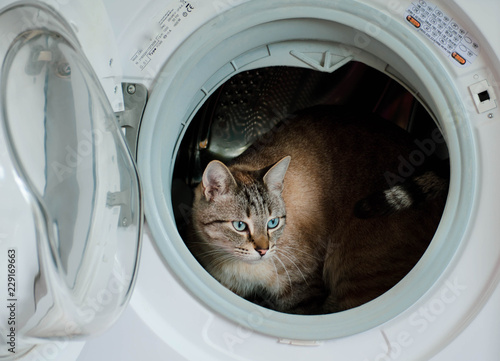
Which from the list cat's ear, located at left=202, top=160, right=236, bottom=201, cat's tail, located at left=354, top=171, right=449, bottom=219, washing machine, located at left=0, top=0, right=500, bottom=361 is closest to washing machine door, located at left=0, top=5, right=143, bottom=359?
washing machine, located at left=0, top=0, right=500, bottom=361

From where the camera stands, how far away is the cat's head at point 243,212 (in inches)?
54.1

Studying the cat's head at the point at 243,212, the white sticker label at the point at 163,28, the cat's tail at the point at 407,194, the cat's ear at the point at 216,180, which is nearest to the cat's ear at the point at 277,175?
the cat's head at the point at 243,212

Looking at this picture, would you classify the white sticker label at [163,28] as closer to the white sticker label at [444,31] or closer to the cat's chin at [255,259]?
the white sticker label at [444,31]

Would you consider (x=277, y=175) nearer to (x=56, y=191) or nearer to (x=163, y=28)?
(x=163, y=28)

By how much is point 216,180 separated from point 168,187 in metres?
0.19

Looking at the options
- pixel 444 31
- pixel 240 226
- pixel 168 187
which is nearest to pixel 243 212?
pixel 240 226

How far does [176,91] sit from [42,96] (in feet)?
1.08

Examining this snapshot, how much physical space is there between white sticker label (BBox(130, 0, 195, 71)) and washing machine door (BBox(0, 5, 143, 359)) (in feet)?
0.59

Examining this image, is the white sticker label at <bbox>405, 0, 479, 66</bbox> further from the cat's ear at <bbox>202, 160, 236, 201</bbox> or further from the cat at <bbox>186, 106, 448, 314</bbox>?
the cat's ear at <bbox>202, 160, 236, 201</bbox>

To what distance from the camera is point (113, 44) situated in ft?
3.38

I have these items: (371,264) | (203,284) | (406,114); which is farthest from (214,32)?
(406,114)

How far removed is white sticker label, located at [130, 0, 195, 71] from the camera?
3.43 ft

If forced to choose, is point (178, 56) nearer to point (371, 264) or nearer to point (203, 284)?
point (203, 284)

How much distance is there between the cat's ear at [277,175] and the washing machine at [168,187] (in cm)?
30
